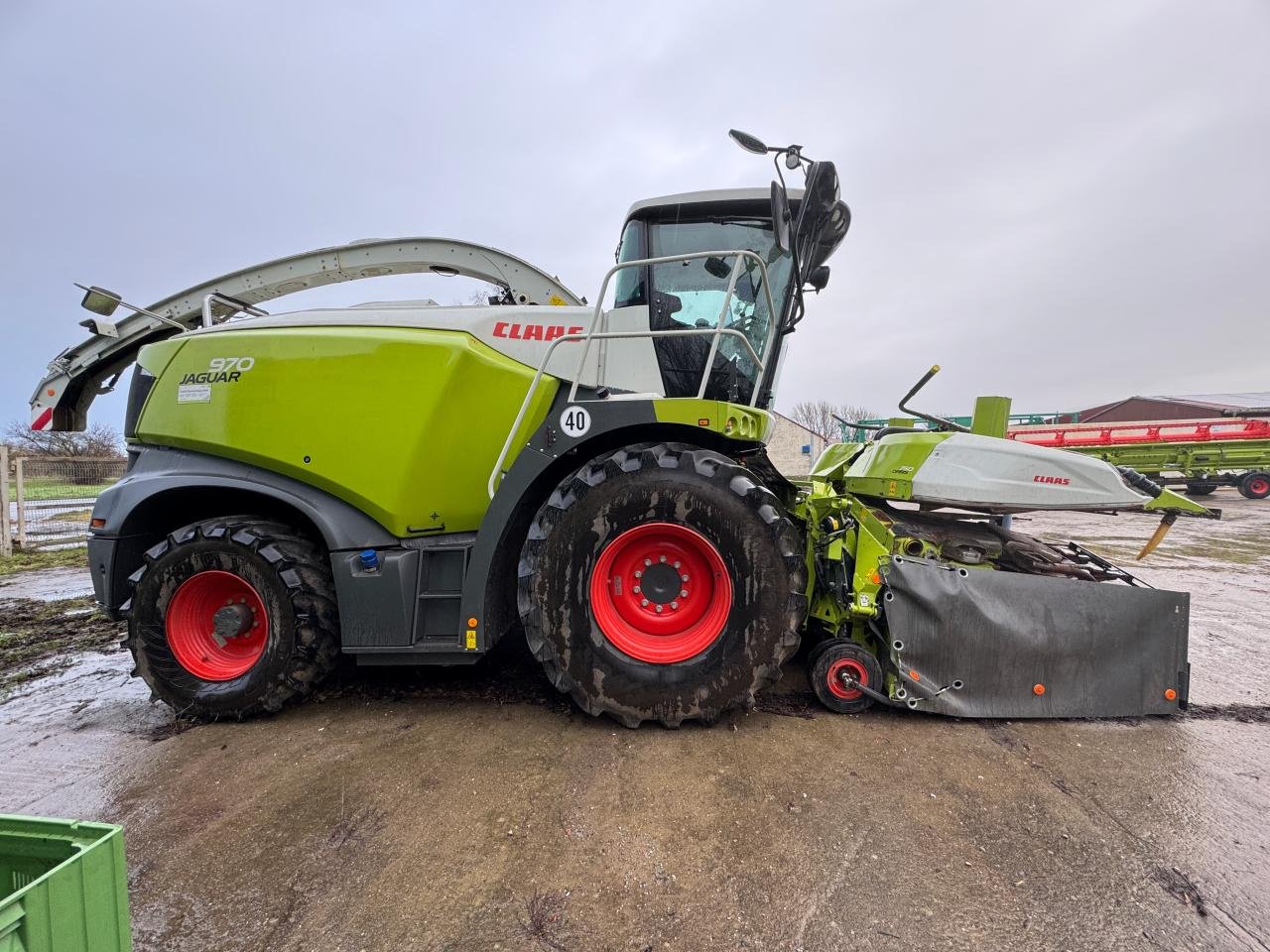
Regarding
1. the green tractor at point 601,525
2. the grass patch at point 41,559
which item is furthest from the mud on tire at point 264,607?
the grass patch at point 41,559

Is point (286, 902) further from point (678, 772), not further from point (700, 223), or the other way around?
point (700, 223)

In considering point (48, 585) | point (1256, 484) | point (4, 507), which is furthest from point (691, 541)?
point (1256, 484)

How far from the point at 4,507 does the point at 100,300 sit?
8.27 metres

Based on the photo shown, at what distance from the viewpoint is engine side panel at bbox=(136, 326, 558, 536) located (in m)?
2.79

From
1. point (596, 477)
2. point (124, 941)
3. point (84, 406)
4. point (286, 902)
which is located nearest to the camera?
point (124, 941)

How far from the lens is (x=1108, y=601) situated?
262 centimetres

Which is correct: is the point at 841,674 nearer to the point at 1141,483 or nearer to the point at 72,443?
the point at 1141,483

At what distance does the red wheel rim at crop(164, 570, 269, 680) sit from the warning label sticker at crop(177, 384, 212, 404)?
3.05 ft

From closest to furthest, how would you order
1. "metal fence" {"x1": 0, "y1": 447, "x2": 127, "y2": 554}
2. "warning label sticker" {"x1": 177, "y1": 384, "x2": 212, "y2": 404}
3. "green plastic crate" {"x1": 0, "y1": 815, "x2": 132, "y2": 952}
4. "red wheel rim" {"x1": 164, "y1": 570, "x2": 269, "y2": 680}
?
"green plastic crate" {"x1": 0, "y1": 815, "x2": 132, "y2": 952}, "red wheel rim" {"x1": 164, "y1": 570, "x2": 269, "y2": 680}, "warning label sticker" {"x1": 177, "y1": 384, "x2": 212, "y2": 404}, "metal fence" {"x1": 0, "y1": 447, "x2": 127, "y2": 554}

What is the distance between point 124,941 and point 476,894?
930mm

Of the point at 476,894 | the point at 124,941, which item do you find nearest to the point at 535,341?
the point at 476,894

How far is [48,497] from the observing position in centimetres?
1002

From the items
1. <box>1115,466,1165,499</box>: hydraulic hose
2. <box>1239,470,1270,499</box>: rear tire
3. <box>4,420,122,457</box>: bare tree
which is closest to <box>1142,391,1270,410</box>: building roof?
<box>1239,470,1270,499</box>: rear tire

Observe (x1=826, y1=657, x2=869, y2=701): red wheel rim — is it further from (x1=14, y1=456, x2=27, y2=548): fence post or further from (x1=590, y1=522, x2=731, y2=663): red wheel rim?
(x1=14, y1=456, x2=27, y2=548): fence post
